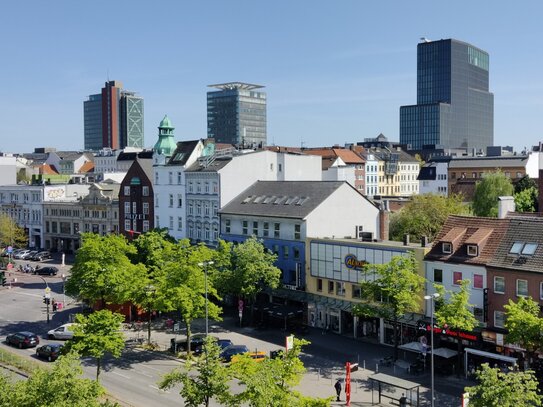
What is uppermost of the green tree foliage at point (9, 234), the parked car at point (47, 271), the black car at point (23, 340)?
the green tree foliage at point (9, 234)

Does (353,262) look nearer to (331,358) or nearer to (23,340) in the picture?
(331,358)

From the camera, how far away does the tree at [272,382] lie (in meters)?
29.5

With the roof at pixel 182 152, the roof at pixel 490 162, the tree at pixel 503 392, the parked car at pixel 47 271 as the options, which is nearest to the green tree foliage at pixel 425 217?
the roof at pixel 182 152

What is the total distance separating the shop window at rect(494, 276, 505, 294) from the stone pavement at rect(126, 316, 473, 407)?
7.43m

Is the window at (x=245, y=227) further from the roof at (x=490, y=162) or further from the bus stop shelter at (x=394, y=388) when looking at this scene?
the roof at (x=490, y=162)

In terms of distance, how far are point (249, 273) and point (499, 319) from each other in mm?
24421

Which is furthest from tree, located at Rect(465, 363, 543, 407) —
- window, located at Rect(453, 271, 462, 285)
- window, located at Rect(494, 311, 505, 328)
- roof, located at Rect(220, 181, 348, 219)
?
roof, located at Rect(220, 181, 348, 219)

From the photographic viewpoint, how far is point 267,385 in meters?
30.1

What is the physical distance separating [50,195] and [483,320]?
98.0 m

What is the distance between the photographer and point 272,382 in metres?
30.6

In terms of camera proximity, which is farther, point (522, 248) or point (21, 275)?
point (21, 275)

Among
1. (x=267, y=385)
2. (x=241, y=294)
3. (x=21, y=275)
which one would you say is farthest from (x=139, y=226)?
(x=267, y=385)

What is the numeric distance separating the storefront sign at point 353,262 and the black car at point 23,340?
30.3 meters

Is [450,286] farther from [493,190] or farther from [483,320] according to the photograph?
[493,190]
